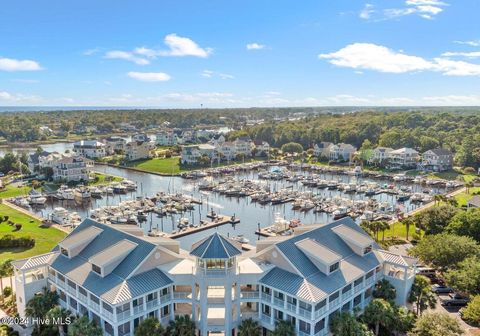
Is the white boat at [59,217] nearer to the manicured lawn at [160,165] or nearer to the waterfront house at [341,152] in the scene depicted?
the manicured lawn at [160,165]

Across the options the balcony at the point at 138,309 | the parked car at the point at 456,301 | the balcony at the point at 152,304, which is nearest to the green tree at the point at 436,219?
the parked car at the point at 456,301

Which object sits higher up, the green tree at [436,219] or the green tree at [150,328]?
the green tree at [436,219]

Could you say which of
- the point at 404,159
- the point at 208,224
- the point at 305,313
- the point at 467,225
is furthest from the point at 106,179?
the point at 404,159

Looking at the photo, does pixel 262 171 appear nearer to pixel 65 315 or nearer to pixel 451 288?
pixel 451 288

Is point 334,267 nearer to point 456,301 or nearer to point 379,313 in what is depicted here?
point 379,313

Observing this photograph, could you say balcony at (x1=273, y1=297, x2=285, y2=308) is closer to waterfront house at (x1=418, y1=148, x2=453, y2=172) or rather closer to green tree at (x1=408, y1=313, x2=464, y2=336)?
green tree at (x1=408, y1=313, x2=464, y2=336)

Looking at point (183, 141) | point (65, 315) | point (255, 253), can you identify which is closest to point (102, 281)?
point (65, 315)
